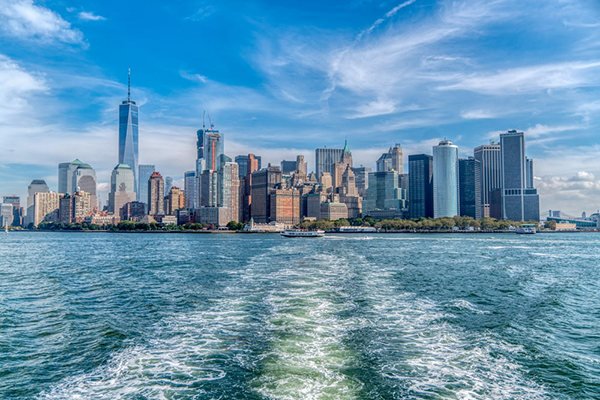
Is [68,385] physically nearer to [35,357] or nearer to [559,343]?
[35,357]

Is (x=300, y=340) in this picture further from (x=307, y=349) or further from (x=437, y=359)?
(x=437, y=359)

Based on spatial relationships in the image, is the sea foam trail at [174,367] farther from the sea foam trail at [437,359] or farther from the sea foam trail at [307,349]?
the sea foam trail at [437,359]

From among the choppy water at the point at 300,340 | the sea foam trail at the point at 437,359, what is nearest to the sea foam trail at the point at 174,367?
the choppy water at the point at 300,340


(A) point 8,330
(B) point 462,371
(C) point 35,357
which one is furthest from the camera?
(A) point 8,330

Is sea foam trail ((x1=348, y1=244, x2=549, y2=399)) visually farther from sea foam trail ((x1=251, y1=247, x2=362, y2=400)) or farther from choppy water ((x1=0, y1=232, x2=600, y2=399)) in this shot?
sea foam trail ((x1=251, y1=247, x2=362, y2=400))

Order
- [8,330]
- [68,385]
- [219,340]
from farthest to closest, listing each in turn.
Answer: [8,330] → [219,340] → [68,385]

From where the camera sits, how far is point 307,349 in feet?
66.5

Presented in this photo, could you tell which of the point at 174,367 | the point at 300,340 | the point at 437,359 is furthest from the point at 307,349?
the point at 174,367

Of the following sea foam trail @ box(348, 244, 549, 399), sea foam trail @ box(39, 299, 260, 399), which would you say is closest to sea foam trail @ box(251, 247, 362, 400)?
sea foam trail @ box(39, 299, 260, 399)

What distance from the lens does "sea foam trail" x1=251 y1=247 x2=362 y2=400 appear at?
1581cm

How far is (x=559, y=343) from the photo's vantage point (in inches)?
891

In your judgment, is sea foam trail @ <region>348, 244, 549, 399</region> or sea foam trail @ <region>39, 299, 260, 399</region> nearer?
sea foam trail @ <region>39, 299, 260, 399</region>

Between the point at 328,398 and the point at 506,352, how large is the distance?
1050 centimetres

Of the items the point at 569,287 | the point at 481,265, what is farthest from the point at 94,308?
the point at 481,265
